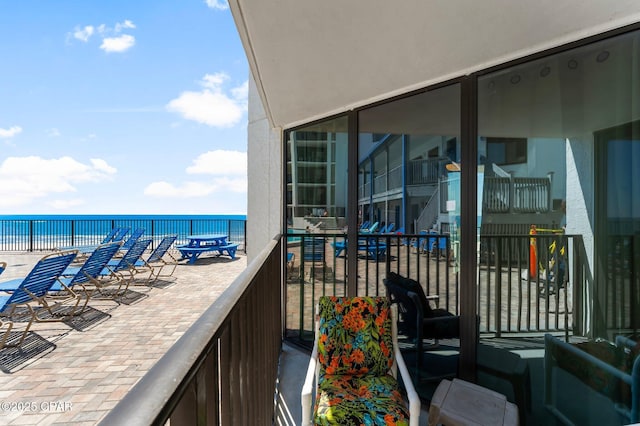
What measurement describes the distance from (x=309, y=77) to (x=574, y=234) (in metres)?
1.93

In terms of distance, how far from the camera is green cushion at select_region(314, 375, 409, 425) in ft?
4.80

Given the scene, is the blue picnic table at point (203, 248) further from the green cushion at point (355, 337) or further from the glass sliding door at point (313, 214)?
the green cushion at point (355, 337)

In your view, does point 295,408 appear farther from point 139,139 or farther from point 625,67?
point 139,139

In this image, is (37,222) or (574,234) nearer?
(574,234)

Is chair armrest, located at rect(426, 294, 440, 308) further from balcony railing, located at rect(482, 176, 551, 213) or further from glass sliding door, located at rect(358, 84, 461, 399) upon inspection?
balcony railing, located at rect(482, 176, 551, 213)

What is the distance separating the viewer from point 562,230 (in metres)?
1.71

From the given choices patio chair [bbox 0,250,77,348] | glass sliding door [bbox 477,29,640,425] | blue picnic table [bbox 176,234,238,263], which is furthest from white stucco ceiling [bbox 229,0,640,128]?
blue picnic table [bbox 176,234,238,263]

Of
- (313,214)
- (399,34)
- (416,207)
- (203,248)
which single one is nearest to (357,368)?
(416,207)

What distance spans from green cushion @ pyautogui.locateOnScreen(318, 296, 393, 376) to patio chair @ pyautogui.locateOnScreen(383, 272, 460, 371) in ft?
1.22

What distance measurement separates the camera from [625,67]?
1509 millimetres

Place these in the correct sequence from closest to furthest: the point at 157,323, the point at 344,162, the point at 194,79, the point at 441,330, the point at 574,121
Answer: the point at 574,121, the point at 441,330, the point at 344,162, the point at 157,323, the point at 194,79

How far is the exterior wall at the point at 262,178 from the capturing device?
3609 mm

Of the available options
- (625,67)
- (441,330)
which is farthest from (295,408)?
→ (625,67)

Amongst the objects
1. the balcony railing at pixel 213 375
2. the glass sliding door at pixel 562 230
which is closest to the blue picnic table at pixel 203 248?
the balcony railing at pixel 213 375
